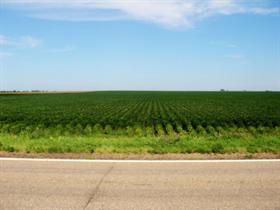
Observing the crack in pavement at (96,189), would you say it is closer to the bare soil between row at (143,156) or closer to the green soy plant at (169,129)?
the bare soil between row at (143,156)

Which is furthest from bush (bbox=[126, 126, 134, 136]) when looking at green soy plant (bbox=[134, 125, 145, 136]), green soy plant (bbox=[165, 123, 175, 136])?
green soy plant (bbox=[165, 123, 175, 136])

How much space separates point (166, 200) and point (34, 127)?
15907mm

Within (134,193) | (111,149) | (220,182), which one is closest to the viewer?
(134,193)

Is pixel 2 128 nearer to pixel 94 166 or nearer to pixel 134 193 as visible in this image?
pixel 94 166

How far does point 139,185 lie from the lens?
6.00 meters

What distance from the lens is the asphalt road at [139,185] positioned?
5.02m

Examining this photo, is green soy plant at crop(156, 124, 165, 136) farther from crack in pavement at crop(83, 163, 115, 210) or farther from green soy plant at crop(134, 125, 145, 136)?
crack in pavement at crop(83, 163, 115, 210)

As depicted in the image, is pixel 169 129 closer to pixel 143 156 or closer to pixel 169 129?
pixel 169 129

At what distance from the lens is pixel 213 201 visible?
514cm

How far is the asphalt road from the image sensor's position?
16.5 ft

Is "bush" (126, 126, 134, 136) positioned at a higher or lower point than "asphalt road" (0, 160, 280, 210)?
lower

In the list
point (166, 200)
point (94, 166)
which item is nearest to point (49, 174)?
point (94, 166)

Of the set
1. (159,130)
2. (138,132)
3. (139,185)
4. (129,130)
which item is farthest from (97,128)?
(139,185)

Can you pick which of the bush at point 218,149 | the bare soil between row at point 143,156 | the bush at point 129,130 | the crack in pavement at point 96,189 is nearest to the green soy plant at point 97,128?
the bush at point 129,130
